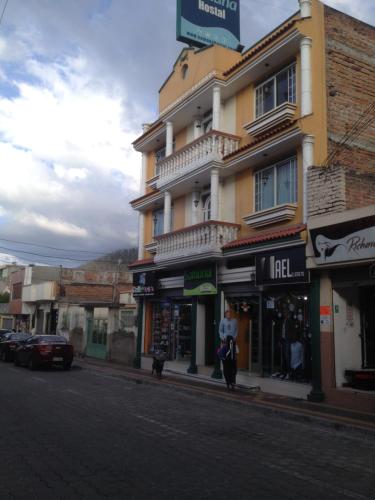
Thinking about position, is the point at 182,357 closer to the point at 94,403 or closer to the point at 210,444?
the point at 94,403

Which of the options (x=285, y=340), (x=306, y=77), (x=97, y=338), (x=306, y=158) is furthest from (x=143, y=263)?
(x=306, y=77)

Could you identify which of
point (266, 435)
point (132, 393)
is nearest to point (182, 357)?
point (132, 393)

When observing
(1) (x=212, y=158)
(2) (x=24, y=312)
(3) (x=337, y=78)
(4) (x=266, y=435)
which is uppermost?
(3) (x=337, y=78)

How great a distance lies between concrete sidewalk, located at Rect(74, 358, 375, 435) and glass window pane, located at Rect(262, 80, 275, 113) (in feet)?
28.4

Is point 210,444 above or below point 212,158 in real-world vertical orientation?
below

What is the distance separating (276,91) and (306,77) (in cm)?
194

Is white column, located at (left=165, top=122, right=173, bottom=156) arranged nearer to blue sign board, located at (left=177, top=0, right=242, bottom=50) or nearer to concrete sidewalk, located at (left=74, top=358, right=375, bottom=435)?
blue sign board, located at (left=177, top=0, right=242, bottom=50)

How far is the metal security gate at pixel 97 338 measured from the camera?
26797 mm

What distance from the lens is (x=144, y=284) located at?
22062 millimetres

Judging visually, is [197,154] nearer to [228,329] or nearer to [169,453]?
[228,329]

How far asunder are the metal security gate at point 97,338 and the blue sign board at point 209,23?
47.9ft

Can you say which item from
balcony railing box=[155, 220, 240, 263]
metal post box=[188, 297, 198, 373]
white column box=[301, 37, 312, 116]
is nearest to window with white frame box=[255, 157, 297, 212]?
balcony railing box=[155, 220, 240, 263]

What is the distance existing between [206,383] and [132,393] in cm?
295

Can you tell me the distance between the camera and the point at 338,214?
40.1 ft
